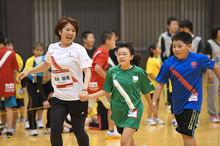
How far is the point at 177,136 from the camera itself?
5301 millimetres

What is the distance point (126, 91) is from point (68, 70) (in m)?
0.66

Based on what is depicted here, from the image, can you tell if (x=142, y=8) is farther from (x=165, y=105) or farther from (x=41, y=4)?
(x=165, y=105)

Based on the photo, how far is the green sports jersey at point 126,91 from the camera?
375 centimetres

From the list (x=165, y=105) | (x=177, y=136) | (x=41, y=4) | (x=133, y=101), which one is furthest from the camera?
(x=41, y=4)

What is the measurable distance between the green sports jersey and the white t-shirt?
320 millimetres

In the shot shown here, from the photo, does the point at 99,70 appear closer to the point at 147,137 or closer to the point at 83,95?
the point at 147,137

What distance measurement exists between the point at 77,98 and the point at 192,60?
1.28 meters

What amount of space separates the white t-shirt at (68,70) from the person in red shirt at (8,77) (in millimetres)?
1902

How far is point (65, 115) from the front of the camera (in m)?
3.84

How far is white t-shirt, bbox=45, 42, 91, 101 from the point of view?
12.6 feet

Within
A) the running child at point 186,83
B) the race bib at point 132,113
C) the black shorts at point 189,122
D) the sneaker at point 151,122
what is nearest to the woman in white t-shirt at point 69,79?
the race bib at point 132,113

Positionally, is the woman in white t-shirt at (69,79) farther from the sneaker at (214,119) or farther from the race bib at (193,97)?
the sneaker at (214,119)

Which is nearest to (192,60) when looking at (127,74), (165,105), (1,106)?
(127,74)

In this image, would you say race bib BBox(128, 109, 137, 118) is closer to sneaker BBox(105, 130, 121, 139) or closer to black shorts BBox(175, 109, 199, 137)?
black shorts BBox(175, 109, 199, 137)
